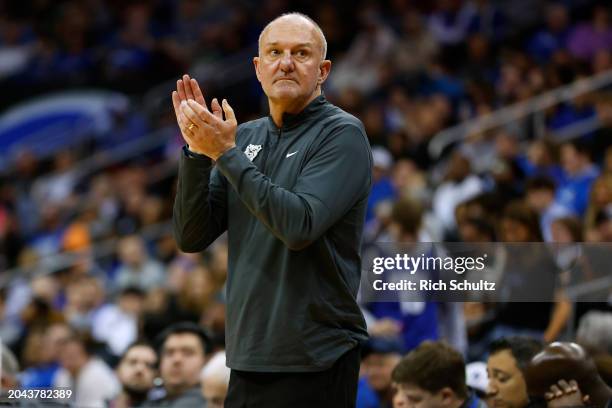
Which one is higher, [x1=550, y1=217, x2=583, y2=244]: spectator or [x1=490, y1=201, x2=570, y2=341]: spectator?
[x1=550, y1=217, x2=583, y2=244]: spectator

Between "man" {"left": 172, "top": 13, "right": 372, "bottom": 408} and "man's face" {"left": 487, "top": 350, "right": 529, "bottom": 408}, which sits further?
"man's face" {"left": 487, "top": 350, "right": 529, "bottom": 408}

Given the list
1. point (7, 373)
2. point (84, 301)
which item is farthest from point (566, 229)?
point (84, 301)

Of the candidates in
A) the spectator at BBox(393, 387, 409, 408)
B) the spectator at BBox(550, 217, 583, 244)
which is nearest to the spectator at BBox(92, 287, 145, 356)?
the spectator at BBox(550, 217, 583, 244)

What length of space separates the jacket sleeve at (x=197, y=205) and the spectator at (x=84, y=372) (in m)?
2.76

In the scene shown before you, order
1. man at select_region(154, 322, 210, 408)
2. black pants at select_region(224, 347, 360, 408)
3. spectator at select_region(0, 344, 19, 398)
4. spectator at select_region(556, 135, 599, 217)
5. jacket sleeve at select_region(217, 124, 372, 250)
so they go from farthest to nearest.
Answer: spectator at select_region(556, 135, 599, 217), man at select_region(154, 322, 210, 408), spectator at select_region(0, 344, 19, 398), black pants at select_region(224, 347, 360, 408), jacket sleeve at select_region(217, 124, 372, 250)

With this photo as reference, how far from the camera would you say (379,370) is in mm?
5973

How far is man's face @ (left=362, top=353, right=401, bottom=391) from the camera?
5.95 meters

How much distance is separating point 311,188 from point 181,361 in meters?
2.64

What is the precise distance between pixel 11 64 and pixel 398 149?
7768mm

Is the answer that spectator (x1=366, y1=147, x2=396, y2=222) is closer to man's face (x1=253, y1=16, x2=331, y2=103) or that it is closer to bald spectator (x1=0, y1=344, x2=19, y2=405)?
bald spectator (x1=0, y1=344, x2=19, y2=405)

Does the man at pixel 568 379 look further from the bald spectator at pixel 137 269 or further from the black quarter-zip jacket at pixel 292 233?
the bald spectator at pixel 137 269

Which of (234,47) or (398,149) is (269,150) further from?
(234,47)

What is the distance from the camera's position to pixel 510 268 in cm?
488

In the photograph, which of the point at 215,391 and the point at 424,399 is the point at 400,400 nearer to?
the point at 424,399
